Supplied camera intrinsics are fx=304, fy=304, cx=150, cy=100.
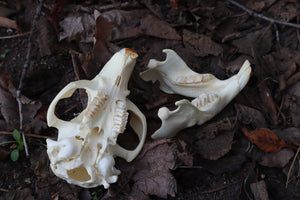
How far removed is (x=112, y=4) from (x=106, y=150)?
3.94ft

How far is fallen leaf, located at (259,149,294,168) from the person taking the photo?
1.78 m

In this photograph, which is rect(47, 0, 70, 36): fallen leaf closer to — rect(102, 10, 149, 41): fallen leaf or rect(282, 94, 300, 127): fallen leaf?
rect(102, 10, 149, 41): fallen leaf

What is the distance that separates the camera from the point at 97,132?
1.57 m

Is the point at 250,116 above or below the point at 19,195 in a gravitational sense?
above

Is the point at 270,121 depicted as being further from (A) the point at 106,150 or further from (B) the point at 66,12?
(B) the point at 66,12

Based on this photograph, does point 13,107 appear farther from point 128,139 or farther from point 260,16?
point 260,16

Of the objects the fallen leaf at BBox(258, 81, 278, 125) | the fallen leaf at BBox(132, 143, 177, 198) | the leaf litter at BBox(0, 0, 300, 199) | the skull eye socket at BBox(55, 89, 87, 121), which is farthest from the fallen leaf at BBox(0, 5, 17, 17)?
the fallen leaf at BBox(258, 81, 278, 125)

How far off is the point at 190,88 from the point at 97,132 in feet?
2.05

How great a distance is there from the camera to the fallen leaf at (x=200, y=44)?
205 centimetres

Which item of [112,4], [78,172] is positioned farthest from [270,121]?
[112,4]

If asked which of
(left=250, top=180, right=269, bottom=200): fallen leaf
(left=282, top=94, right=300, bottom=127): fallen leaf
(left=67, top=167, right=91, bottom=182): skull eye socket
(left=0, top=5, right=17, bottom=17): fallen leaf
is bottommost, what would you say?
(left=250, top=180, right=269, bottom=200): fallen leaf

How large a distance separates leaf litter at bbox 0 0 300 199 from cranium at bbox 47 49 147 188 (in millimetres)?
169

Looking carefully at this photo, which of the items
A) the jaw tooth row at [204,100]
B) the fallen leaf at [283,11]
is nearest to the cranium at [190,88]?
the jaw tooth row at [204,100]

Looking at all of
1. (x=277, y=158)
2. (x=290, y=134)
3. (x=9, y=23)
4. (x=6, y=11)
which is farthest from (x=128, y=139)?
(x=6, y=11)
